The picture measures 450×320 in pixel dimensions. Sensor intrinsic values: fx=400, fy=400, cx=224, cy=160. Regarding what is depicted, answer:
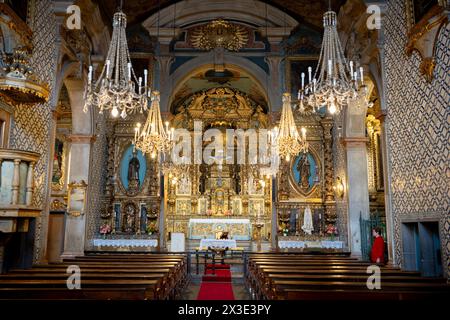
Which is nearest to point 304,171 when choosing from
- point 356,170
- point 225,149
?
point 356,170

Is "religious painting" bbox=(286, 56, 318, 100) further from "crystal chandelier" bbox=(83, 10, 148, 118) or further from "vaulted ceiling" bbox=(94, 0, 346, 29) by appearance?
"crystal chandelier" bbox=(83, 10, 148, 118)

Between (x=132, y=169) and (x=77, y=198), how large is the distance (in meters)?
3.35

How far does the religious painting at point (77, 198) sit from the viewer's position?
11.8 m

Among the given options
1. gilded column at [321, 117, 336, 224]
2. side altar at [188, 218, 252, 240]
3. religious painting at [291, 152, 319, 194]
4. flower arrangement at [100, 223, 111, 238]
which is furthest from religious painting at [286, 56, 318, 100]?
flower arrangement at [100, 223, 111, 238]

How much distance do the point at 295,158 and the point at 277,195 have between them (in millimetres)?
1674

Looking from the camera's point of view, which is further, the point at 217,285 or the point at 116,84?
the point at 217,285

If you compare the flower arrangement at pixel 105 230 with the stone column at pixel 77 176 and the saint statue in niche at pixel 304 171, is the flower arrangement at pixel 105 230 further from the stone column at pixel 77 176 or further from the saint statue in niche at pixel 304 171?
the saint statue in niche at pixel 304 171

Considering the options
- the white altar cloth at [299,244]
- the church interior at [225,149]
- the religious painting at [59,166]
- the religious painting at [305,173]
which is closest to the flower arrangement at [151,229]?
the church interior at [225,149]

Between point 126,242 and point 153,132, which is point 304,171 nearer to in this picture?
point 126,242

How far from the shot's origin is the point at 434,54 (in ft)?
22.1

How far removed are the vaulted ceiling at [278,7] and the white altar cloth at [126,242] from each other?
7.27m

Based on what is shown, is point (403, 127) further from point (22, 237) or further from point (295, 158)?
point (22, 237)

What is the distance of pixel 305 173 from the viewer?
14.8 metres
